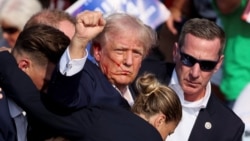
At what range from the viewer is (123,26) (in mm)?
4512

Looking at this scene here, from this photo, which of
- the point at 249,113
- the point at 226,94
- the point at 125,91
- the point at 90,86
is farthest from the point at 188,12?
the point at 90,86

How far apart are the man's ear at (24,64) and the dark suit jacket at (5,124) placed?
0.54 feet

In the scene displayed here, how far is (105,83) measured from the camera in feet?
14.0

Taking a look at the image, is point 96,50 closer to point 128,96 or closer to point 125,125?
point 128,96

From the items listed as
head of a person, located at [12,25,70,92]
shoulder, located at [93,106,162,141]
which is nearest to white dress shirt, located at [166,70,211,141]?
shoulder, located at [93,106,162,141]

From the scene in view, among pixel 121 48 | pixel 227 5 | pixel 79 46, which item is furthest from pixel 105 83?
pixel 227 5

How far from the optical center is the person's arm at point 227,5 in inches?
231

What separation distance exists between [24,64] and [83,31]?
0.42 m

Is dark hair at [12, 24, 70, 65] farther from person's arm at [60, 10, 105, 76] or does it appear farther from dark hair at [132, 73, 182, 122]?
dark hair at [132, 73, 182, 122]

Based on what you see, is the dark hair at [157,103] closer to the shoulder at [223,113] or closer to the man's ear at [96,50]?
the man's ear at [96,50]

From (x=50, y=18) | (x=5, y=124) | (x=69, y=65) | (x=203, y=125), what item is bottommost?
(x=203, y=125)

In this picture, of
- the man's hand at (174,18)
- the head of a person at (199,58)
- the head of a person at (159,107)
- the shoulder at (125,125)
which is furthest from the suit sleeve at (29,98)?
the man's hand at (174,18)

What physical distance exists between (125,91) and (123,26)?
1.06 ft

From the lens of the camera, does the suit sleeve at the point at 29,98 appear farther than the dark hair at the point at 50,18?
No
